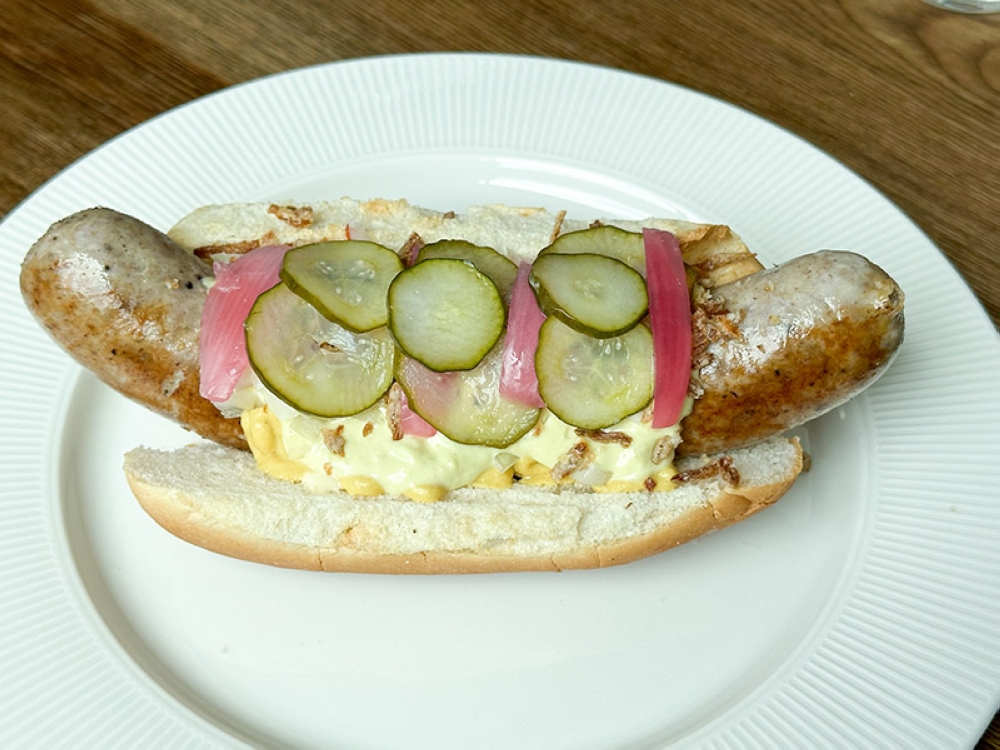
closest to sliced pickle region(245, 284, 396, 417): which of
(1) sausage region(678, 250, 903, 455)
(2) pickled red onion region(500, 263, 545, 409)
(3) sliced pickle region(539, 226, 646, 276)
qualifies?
(2) pickled red onion region(500, 263, 545, 409)

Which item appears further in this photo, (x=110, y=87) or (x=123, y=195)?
(x=110, y=87)

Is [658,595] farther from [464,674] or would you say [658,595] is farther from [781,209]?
[781,209]

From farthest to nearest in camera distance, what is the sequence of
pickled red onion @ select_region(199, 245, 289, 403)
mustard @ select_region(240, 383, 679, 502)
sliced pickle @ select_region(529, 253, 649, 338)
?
mustard @ select_region(240, 383, 679, 502), pickled red onion @ select_region(199, 245, 289, 403), sliced pickle @ select_region(529, 253, 649, 338)

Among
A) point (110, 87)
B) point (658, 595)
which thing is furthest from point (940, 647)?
point (110, 87)

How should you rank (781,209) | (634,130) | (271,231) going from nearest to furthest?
1. (271,231)
2. (781,209)
3. (634,130)

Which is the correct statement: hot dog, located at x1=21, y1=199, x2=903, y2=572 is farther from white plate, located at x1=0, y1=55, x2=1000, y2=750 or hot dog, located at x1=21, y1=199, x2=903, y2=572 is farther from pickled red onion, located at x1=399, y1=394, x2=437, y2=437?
white plate, located at x1=0, y1=55, x2=1000, y2=750

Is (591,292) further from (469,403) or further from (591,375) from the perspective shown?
(469,403)
